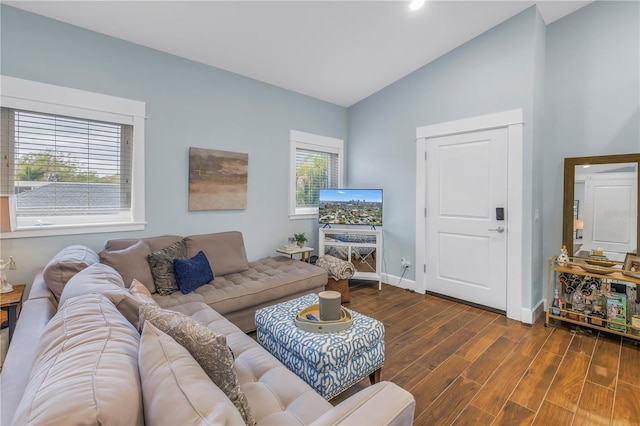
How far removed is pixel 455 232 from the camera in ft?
11.6

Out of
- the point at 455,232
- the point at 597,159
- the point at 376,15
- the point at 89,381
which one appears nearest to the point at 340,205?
the point at 455,232

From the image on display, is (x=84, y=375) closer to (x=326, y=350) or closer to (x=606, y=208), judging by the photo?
(x=326, y=350)

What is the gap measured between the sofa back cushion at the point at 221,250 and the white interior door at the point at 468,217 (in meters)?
2.39

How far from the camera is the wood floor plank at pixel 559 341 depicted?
2469 mm

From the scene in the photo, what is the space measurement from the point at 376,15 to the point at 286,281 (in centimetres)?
272

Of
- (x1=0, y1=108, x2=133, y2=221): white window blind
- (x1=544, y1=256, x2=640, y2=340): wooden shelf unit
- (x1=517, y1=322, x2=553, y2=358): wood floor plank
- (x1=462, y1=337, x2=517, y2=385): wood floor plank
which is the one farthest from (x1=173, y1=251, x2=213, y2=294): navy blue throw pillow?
(x1=544, y1=256, x2=640, y2=340): wooden shelf unit

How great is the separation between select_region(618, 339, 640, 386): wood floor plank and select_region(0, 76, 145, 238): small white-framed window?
413 cm

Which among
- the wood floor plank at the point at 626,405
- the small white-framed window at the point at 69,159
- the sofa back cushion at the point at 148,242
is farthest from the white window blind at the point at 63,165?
the wood floor plank at the point at 626,405

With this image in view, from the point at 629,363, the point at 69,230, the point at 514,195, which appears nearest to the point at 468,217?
the point at 514,195

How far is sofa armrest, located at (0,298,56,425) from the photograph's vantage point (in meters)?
0.79

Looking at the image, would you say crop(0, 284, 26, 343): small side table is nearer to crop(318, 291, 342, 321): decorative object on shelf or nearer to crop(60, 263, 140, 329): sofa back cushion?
crop(60, 263, 140, 329): sofa back cushion

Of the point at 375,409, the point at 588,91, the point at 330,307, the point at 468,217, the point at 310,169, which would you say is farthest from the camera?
the point at 310,169

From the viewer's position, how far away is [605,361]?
2.27m

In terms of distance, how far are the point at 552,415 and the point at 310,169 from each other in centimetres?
361
